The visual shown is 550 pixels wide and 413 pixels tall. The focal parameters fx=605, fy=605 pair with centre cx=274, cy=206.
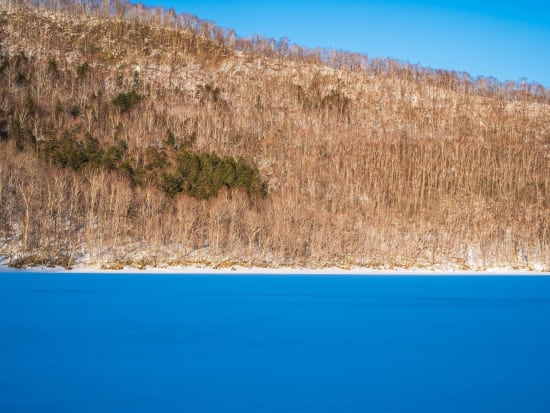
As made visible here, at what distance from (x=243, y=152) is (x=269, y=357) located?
6408 centimetres

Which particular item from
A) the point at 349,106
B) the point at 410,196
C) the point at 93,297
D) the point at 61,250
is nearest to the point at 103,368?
the point at 93,297

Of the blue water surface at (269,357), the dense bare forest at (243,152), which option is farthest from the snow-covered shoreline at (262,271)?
the blue water surface at (269,357)

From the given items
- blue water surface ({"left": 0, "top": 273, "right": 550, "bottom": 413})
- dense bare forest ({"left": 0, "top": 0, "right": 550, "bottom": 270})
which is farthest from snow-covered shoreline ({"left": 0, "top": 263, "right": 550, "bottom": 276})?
blue water surface ({"left": 0, "top": 273, "right": 550, "bottom": 413})

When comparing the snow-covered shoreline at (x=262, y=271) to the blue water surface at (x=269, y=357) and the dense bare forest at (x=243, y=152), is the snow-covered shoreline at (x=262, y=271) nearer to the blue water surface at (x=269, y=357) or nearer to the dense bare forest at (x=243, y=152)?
the dense bare forest at (x=243, y=152)

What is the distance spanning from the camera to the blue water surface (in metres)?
7.65

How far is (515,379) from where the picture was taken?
29.1 ft

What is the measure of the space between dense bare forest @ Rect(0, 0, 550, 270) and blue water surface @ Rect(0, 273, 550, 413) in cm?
2902

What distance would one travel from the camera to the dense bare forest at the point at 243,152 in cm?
5053

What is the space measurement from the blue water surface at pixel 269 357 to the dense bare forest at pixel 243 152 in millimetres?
29025

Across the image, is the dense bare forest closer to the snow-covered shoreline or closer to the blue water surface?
the snow-covered shoreline

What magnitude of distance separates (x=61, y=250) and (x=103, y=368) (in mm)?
39987

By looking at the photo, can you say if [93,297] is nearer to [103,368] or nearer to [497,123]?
[103,368]

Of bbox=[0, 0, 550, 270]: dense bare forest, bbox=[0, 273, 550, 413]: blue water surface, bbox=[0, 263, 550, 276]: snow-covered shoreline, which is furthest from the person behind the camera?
bbox=[0, 0, 550, 270]: dense bare forest

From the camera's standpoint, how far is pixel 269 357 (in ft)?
33.6
